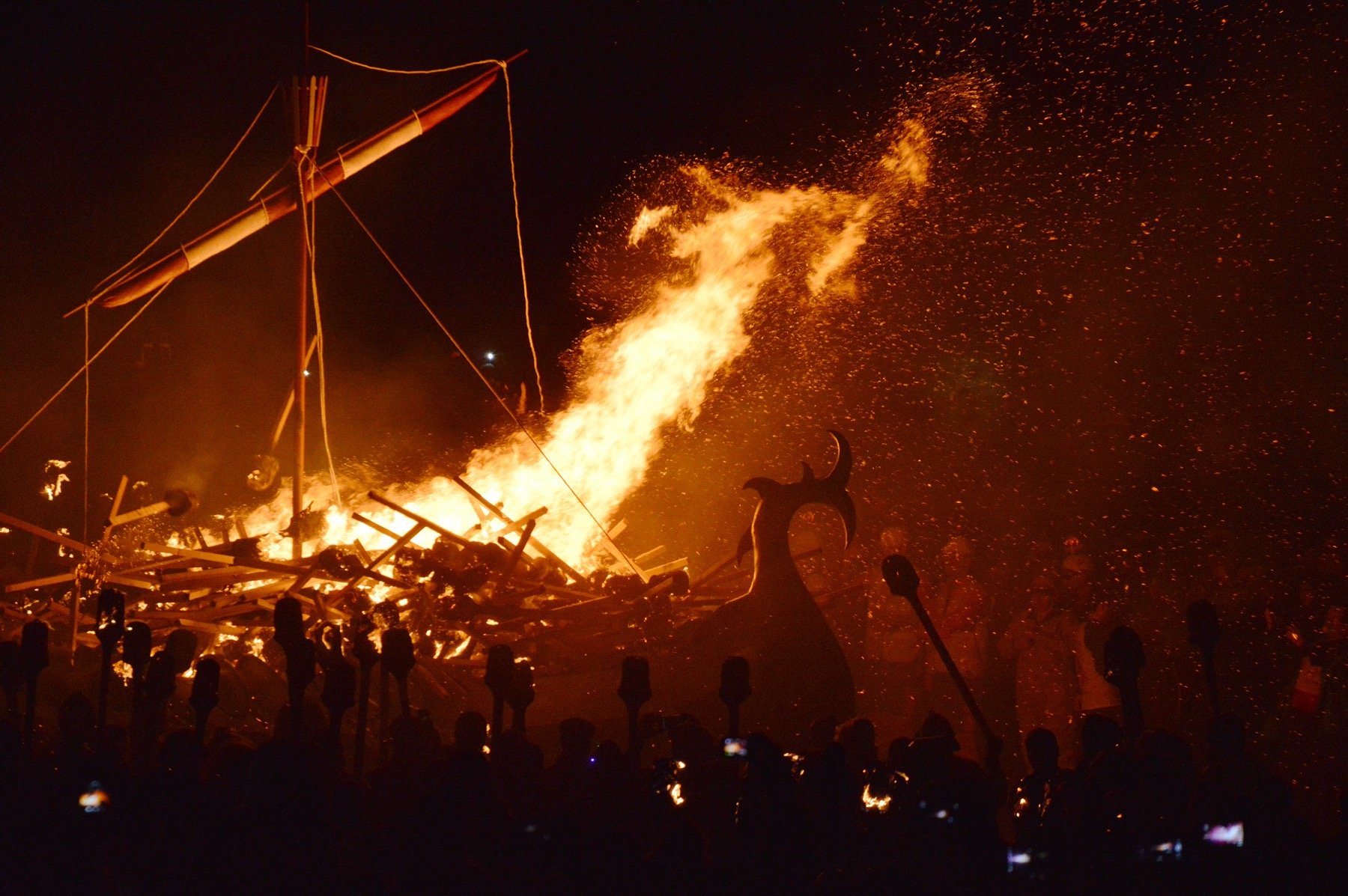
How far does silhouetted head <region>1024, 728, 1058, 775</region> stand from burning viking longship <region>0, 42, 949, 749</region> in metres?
1.71

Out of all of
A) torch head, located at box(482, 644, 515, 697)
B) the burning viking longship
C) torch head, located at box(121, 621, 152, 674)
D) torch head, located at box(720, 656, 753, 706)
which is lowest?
torch head, located at box(720, 656, 753, 706)

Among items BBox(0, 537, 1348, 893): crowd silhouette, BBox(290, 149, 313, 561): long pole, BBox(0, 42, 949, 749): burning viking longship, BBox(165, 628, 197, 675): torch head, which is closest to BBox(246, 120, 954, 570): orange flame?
BBox(0, 42, 949, 749): burning viking longship

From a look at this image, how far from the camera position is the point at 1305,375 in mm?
10500

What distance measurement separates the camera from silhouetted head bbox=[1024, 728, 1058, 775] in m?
3.31

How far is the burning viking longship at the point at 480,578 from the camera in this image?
5184 millimetres

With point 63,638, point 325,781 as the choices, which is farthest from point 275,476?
point 325,781

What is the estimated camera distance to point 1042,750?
11.0ft

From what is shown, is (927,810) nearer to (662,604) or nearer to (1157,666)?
(662,604)

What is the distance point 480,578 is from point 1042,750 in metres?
4.46

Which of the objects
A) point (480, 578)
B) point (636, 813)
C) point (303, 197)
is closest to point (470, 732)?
point (636, 813)

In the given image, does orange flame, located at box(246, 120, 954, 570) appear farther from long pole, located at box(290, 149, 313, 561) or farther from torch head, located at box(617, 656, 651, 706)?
torch head, located at box(617, 656, 651, 706)

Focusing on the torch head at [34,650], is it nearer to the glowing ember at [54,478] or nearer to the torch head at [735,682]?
the torch head at [735,682]

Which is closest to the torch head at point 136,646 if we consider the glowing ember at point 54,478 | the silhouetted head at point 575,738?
the silhouetted head at point 575,738

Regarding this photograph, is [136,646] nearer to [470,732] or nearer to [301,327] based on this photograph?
[470,732]
